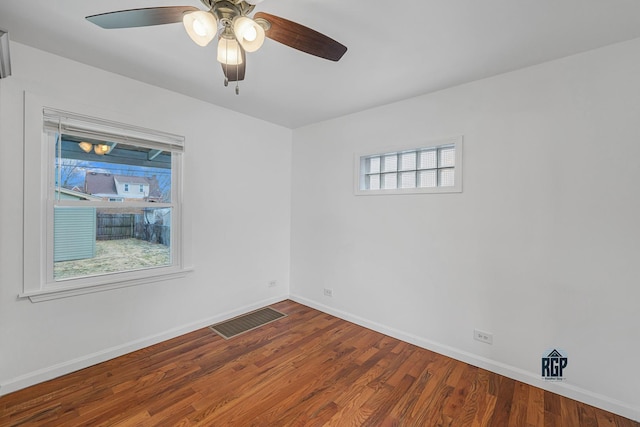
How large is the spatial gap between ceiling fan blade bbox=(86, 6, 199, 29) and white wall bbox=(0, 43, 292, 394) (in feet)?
4.11

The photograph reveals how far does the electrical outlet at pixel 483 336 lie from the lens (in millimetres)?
2303

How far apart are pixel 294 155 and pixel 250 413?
3.00 meters

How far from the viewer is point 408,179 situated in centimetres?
285

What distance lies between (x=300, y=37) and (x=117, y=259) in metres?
2.45

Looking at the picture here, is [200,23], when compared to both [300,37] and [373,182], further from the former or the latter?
[373,182]

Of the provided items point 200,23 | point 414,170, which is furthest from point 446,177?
point 200,23

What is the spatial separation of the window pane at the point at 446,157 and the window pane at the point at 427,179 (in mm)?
111

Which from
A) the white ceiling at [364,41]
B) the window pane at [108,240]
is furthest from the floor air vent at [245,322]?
the white ceiling at [364,41]

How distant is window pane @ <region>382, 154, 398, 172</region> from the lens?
9.70 ft

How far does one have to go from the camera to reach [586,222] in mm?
1926

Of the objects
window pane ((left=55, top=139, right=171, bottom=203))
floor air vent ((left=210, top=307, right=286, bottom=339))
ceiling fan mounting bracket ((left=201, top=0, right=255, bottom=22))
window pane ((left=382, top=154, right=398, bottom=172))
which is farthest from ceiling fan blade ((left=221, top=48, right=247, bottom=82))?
floor air vent ((left=210, top=307, right=286, bottom=339))

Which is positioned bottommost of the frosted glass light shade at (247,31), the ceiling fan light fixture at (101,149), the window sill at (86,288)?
the window sill at (86,288)

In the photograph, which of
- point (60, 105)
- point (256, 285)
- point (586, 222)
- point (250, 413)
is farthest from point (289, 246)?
point (586, 222)

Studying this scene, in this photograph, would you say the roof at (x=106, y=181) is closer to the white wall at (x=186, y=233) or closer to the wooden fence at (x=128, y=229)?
the wooden fence at (x=128, y=229)
